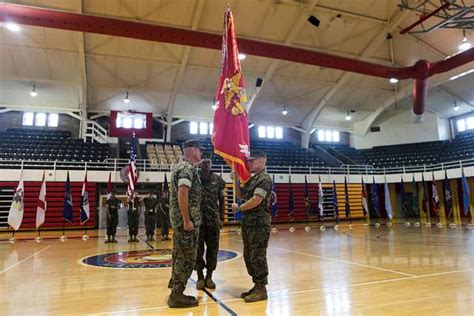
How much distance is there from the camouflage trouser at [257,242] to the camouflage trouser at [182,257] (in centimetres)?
57

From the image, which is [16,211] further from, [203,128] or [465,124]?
[465,124]

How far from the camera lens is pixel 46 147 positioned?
1602 centimetres

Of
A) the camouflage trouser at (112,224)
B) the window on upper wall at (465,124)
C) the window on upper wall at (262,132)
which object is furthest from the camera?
the window on upper wall at (262,132)

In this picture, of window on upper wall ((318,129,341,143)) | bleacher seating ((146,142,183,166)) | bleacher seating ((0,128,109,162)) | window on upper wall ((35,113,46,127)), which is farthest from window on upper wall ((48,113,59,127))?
window on upper wall ((318,129,341,143))

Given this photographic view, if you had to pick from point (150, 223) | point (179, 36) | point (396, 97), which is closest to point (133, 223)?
point (150, 223)

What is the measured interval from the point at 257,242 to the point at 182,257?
776 millimetres

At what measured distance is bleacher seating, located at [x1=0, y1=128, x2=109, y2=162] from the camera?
15.3 m

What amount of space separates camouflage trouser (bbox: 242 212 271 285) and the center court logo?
2.49 metres

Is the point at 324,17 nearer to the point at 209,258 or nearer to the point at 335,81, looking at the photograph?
the point at 335,81

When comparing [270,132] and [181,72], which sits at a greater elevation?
[181,72]

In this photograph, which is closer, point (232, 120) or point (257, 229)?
point (257, 229)

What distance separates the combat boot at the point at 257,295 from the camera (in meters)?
3.33

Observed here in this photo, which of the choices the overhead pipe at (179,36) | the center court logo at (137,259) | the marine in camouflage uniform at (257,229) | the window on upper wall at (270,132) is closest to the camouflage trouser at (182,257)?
the marine in camouflage uniform at (257,229)

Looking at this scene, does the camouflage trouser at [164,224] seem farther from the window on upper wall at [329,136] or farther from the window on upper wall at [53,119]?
the window on upper wall at [329,136]
